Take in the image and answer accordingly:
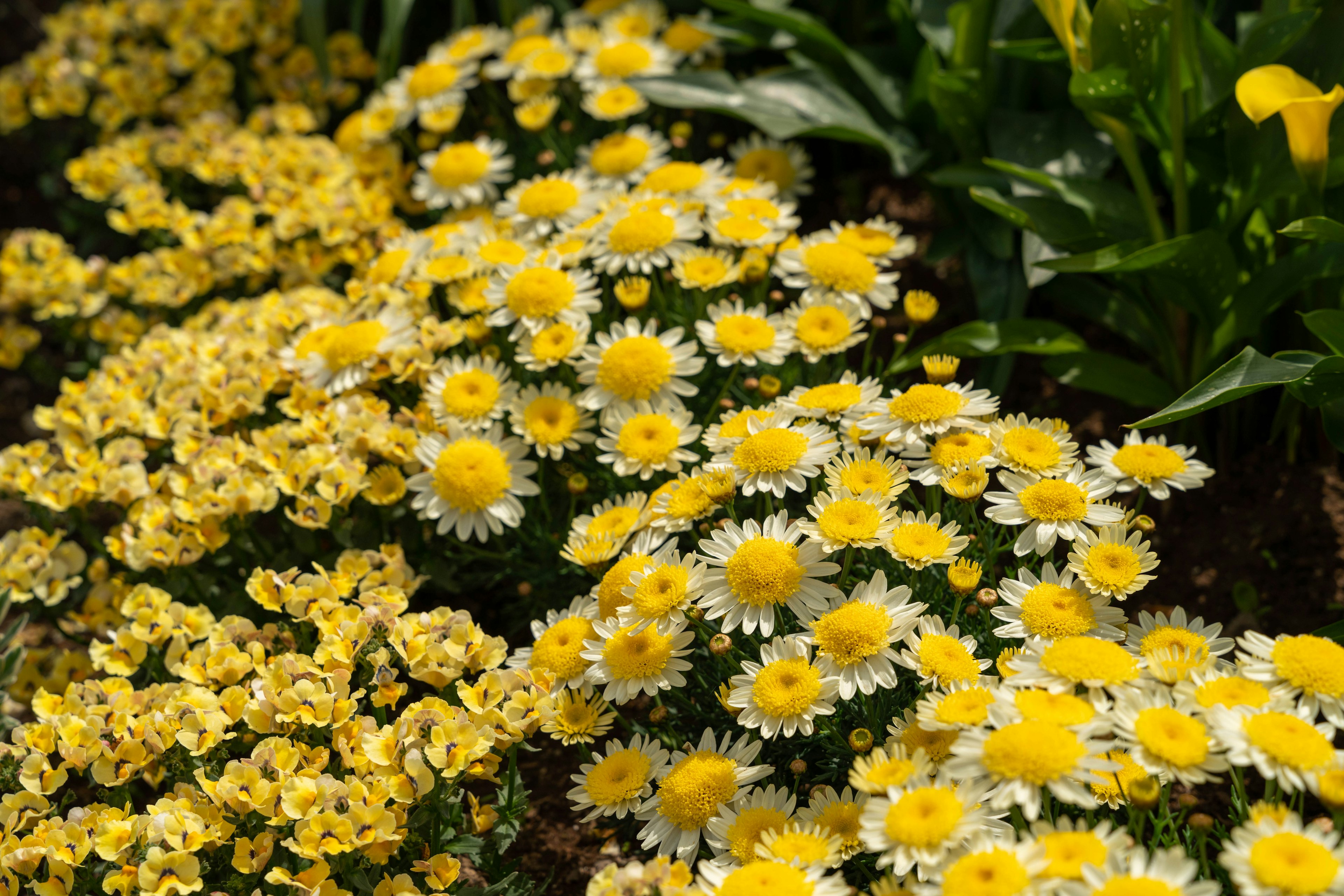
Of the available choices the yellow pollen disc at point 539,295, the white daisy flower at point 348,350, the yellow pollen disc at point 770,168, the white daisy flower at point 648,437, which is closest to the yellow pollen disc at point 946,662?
the white daisy flower at point 648,437

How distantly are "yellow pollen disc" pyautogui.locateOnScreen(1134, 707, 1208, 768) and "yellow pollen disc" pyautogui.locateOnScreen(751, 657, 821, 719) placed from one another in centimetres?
43

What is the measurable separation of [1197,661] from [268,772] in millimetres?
1366

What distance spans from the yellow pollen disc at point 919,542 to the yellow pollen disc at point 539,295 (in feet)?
3.00

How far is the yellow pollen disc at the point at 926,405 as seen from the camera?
5.81 feet

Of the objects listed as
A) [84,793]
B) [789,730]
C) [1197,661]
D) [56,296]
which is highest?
[1197,661]

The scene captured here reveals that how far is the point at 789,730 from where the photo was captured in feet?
4.84

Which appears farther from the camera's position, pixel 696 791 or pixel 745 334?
pixel 745 334

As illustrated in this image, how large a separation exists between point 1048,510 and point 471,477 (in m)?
1.05

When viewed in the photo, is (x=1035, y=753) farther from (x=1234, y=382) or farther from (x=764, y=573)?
(x=1234, y=382)

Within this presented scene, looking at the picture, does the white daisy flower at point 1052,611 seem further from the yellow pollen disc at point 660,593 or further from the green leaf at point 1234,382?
the yellow pollen disc at point 660,593

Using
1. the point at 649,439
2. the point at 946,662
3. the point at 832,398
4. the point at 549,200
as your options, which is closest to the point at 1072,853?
the point at 946,662

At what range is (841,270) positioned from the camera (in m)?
2.21

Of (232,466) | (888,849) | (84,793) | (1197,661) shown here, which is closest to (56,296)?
(232,466)

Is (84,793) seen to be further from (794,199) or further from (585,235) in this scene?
(794,199)
